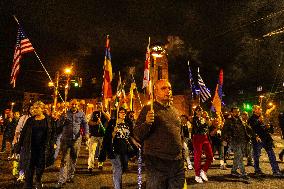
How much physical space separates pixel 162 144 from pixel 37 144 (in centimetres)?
426

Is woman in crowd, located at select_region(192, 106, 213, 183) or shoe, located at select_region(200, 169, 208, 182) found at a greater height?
woman in crowd, located at select_region(192, 106, 213, 183)

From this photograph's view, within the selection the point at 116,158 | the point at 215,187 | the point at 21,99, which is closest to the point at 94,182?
the point at 116,158

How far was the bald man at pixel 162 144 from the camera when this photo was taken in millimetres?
4027

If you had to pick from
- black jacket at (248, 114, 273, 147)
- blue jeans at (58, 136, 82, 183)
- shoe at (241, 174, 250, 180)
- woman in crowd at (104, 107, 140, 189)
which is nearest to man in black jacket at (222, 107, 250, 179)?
shoe at (241, 174, 250, 180)

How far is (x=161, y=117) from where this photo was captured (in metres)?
4.25

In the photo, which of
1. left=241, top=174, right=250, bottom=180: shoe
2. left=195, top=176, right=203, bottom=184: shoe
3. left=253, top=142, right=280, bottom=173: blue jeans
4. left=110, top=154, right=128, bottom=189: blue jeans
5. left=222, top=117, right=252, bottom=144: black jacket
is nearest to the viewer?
left=110, top=154, right=128, bottom=189: blue jeans

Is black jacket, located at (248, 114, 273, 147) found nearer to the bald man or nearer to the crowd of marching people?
the crowd of marching people

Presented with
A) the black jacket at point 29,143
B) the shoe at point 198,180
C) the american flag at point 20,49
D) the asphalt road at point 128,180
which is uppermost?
the american flag at point 20,49

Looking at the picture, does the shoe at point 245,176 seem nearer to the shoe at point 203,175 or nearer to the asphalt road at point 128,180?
the asphalt road at point 128,180

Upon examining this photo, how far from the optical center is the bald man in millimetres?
4027

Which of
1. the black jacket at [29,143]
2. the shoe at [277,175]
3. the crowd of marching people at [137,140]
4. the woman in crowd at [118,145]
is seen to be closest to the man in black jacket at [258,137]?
the crowd of marching people at [137,140]

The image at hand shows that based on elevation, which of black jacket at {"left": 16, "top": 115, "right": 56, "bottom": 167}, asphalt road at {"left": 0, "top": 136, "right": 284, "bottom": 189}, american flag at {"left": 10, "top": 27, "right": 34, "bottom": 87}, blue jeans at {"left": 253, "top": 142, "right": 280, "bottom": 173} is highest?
american flag at {"left": 10, "top": 27, "right": 34, "bottom": 87}

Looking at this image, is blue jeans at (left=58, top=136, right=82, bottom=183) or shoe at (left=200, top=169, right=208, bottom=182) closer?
blue jeans at (left=58, top=136, right=82, bottom=183)

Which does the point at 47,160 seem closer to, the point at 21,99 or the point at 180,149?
the point at 180,149
